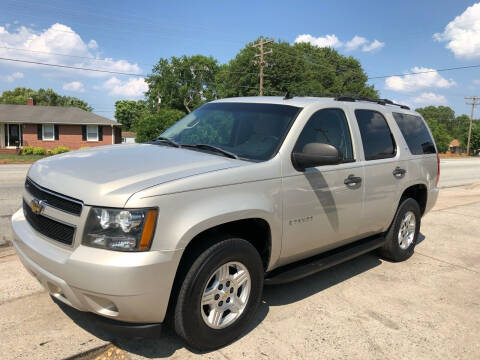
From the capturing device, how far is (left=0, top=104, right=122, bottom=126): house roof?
32.1 metres

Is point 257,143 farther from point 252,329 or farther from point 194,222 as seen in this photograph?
point 252,329

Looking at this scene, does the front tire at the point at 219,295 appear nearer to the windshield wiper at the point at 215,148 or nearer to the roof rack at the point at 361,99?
the windshield wiper at the point at 215,148

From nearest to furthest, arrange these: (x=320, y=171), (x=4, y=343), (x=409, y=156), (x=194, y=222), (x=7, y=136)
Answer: (x=194, y=222), (x=4, y=343), (x=320, y=171), (x=409, y=156), (x=7, y=136)

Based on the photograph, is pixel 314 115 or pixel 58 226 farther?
pixel 314 115

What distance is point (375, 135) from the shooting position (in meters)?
4.46

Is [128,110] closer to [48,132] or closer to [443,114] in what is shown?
[48,132]

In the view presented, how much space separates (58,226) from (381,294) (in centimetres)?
320

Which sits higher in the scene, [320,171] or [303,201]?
[320,171]

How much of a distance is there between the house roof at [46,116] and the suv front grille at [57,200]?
32.4 meters

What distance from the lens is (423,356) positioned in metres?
3.03

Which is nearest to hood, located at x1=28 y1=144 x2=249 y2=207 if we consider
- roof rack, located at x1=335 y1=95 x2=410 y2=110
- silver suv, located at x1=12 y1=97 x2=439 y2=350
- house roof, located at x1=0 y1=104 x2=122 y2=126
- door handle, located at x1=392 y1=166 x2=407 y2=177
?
silver suv, located at x1=12 y1=97 x2=439 y2=350

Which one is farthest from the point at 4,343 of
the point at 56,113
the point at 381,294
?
the point at 56,113

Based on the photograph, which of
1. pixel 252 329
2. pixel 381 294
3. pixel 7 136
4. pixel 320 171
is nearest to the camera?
pixel 252 329

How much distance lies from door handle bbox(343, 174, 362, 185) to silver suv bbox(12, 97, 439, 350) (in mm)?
19
